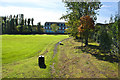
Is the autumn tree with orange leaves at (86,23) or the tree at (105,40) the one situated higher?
the autumn tree with orange leaves at (86,23)

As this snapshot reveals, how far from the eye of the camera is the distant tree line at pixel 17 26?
89625 millimetres

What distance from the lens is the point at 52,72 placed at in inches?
470

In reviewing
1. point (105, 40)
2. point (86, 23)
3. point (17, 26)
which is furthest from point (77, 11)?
point (17, 26)

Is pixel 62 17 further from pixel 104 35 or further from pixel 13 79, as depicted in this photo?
pixel 13 79

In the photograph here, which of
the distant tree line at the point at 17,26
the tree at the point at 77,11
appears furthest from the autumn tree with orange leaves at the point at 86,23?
the distant tree line at the point at 17,26

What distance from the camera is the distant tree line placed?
8962cm

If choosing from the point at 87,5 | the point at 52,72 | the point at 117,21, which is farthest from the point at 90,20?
the point at 52,72

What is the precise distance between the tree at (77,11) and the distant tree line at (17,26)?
66.4 meters

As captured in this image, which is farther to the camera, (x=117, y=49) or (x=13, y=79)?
(x=117, y=49)

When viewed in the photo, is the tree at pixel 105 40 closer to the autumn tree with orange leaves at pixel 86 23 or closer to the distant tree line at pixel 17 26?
the autumn tree with orange leaves at pixel 86 23

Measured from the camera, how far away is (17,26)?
90.4 m

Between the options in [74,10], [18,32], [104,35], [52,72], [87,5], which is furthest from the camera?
[18,32]

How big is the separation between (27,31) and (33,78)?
3397 inches

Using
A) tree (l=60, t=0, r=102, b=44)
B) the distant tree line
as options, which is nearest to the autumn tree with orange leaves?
tree (l=60, t=0, r=102, b=44)
